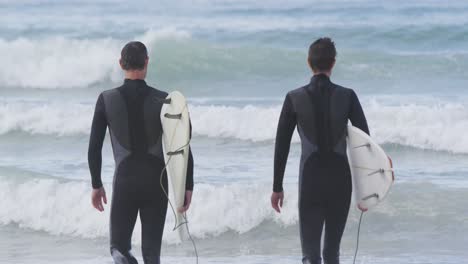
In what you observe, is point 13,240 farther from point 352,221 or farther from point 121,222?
point 121,222

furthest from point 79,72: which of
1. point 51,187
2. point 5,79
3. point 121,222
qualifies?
point 121,222

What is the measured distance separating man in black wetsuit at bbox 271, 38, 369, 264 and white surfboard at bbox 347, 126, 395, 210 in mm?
41

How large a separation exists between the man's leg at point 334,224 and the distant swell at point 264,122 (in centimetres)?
804

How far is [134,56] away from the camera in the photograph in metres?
5.02

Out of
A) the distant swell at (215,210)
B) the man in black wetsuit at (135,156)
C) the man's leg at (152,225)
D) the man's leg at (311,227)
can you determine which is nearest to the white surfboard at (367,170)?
the man's leg at (311,227)

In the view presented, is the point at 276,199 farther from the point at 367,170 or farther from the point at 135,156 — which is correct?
the point at 135,156

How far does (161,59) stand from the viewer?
2275 cm

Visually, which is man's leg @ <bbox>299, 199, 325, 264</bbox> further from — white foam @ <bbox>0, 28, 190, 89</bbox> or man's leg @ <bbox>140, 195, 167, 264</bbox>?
white foam @ <bbox>0, 28, 190, 89</bbox>

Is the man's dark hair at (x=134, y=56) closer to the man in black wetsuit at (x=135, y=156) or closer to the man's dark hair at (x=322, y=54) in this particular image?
the man in black wetsuit at (x=135, y=156)

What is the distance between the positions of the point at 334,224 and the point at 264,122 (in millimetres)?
10282

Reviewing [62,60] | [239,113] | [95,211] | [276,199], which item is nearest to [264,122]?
[239,113]

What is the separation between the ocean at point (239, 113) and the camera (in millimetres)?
8930

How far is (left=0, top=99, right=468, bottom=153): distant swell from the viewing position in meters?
13.7

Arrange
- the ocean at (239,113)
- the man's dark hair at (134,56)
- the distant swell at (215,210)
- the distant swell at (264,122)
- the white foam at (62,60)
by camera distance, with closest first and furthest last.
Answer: the man's dark hair at (134,56), the ocean at (239,113), the distant swell at (215,210), the distant swell at (264,122), the white foam at (62,60)
